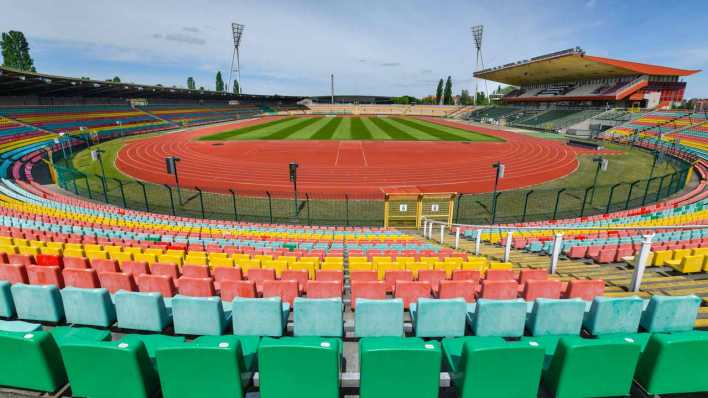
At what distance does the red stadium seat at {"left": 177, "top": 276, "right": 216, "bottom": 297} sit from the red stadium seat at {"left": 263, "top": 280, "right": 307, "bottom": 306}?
2.99 feet

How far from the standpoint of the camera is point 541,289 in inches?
A: 221

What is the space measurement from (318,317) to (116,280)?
3.81m

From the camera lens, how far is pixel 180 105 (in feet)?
288

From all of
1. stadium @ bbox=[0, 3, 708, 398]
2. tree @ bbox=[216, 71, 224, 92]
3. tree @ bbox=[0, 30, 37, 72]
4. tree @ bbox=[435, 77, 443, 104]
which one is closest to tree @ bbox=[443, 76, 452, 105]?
tree @ bbox=[435, 77, 443, 104]

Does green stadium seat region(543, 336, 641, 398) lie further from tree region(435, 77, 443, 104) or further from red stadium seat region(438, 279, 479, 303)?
tree region(435, 77, 443, 104)

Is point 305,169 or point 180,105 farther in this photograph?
point 180,105

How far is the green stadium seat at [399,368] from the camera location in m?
3.17

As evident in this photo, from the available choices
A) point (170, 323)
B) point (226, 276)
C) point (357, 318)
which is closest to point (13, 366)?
point (170, 323)

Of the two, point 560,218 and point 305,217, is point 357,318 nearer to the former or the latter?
point 305,217

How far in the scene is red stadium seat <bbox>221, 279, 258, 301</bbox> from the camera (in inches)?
212

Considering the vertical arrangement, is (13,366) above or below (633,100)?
below

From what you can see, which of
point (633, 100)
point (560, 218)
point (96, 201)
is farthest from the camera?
point (633, 100)

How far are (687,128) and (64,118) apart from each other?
9387 cm

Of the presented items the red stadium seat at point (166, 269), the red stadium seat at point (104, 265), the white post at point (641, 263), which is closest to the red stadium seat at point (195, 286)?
the red stadium seat at point (166, 269)
